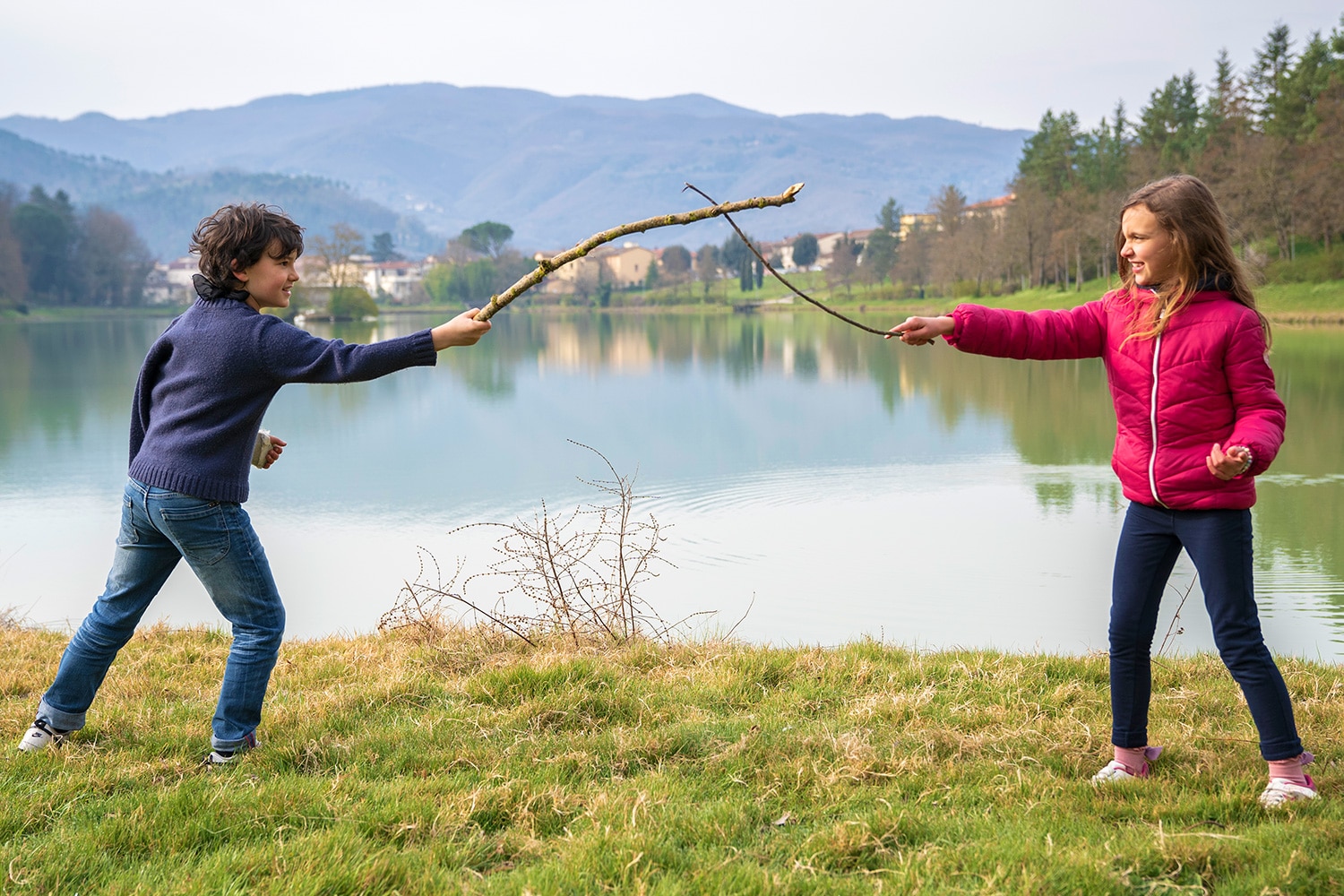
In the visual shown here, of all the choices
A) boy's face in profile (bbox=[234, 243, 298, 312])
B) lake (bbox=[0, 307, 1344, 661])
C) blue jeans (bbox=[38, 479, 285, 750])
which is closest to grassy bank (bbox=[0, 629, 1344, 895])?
blue jeans (bbox=[38, 479, 285, 750])

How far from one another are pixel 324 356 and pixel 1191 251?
251 centimetres

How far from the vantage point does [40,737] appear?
3330 mm

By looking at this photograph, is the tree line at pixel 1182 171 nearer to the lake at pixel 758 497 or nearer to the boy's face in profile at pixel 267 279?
the lake at pixel 758 497

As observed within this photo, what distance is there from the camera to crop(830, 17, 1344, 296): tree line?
1676 inches

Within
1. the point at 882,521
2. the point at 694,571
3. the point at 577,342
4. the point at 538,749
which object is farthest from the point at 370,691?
the point at 577,342

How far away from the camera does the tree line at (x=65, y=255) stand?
3578 inches

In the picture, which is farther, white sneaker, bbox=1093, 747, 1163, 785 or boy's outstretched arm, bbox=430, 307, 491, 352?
boy's outstretched arm, bbox=430, 307, 491, 352

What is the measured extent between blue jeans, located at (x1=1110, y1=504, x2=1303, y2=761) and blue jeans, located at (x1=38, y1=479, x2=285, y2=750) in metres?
2.55

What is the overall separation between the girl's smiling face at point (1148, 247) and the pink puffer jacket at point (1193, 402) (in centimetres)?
9

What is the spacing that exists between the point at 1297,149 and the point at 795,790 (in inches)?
1951

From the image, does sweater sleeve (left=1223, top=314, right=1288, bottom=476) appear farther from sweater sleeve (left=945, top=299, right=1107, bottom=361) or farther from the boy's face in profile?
the boy's face in profile

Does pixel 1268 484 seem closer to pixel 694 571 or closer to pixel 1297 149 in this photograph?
pixel 694 571

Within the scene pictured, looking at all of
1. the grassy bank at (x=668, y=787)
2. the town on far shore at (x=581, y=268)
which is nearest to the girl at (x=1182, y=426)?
the grassy bank at (x=668, y=787)

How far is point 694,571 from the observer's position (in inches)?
343
